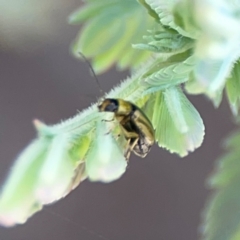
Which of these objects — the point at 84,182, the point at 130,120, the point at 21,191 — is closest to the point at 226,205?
the point at 130,120

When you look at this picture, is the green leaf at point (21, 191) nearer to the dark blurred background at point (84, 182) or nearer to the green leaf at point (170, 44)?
the green leaf at point (170, 44)

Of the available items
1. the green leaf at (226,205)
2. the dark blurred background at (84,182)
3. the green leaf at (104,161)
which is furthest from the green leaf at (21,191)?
the dark blurred background at (84,182)

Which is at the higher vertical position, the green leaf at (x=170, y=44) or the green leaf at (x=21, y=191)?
the green leaf at (x=170, y=44)

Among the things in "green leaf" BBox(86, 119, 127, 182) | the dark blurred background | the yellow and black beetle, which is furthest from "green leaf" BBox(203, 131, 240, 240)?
the dark blurred background

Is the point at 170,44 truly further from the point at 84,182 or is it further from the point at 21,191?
the point at 84,182

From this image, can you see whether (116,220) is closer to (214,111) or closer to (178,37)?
(214,111)

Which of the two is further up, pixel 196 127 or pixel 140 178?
pixel 140 178

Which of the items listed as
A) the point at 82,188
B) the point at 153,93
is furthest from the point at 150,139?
the point at 82,188
